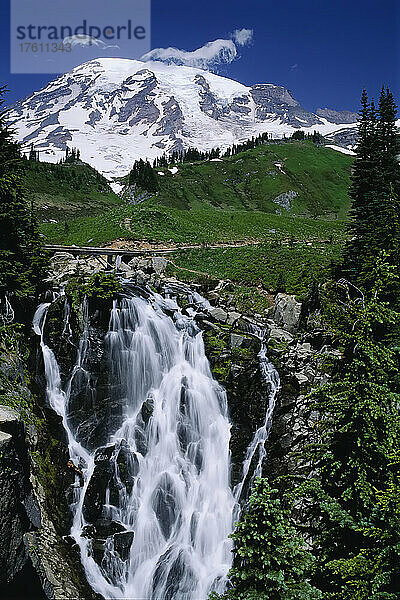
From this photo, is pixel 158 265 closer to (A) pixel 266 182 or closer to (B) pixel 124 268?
(B) pixel 124 268

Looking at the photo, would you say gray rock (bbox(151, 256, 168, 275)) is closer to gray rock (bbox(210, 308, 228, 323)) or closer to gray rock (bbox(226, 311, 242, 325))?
gray rock (bbox(210, 308, 228, 323))

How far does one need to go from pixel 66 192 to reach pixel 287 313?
12604 centimetres

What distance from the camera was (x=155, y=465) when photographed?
16781 mm

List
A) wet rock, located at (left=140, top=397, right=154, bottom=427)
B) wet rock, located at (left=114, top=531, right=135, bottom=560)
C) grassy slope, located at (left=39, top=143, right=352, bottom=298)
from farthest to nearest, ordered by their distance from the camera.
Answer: grassy slope, located at (left=39, top=143, right=352, bottom=298), wet rock, located at (left=140, top=397, right=154, bottom=427), wet rock, located at (left=114, top=531, right=135, bottom=560)

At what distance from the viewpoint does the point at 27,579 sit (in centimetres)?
1178

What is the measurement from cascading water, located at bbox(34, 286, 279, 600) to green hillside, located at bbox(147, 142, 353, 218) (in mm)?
68951

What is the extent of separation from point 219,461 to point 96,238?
2751 cm

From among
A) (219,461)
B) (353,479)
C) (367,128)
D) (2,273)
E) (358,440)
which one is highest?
(367,128)

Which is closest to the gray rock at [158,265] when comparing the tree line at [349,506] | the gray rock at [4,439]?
the gray rock at [4,439]

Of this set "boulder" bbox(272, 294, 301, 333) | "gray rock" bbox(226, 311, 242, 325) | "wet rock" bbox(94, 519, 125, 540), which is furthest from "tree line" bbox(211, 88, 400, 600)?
"gray rock" bbox(226, 311, 242, 325)

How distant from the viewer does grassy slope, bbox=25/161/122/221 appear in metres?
108

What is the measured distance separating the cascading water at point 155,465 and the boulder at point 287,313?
3.61 meters

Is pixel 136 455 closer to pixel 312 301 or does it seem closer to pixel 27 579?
pixel 27 579

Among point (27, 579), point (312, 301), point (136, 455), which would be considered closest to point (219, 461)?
point (136, 455)
